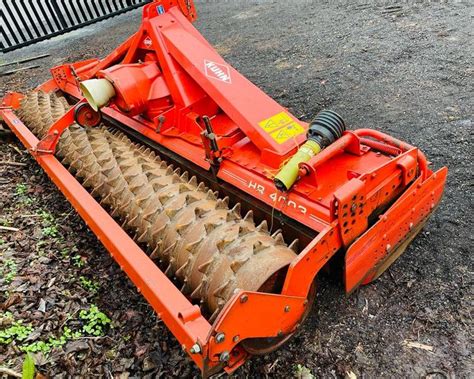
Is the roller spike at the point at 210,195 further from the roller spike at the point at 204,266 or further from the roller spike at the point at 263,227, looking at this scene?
the roller spike at the point at 204,266

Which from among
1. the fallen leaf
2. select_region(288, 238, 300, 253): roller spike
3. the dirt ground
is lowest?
the fallen leaf

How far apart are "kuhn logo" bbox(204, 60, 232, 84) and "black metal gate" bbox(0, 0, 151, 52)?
6.16 m

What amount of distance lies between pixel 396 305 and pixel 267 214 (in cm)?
94

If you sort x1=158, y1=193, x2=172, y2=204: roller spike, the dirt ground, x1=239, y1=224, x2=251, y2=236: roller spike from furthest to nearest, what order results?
x1=158, y1=193, x2=172, y2=204: roller spike
the dirt ground
x1=239, y1=224, x2=251, y2=236: roller spike

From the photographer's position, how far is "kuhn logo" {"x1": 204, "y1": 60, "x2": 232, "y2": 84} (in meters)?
2.91

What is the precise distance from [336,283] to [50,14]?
7991 millimetres

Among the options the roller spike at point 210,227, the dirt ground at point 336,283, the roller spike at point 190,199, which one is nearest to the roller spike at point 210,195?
the roller spike at point 190,199

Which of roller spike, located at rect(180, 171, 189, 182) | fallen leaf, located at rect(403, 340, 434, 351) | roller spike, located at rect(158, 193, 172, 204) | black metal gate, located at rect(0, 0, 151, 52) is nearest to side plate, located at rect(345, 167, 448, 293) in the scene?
fallen leaf, located at rect(403, 340, 434, 351)

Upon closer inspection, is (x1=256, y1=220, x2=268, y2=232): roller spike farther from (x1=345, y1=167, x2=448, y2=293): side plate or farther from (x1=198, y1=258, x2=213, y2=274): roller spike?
(x1=345, y1=167, x2=448, y2=293): side plate

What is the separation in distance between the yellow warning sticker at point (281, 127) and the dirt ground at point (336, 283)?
0.98m

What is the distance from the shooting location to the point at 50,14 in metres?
8.12

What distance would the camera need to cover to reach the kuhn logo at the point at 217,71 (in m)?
2.91

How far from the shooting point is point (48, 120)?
3.86 metres

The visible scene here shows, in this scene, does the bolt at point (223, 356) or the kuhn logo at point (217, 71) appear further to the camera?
the kuhn logo at point (217, 71)
